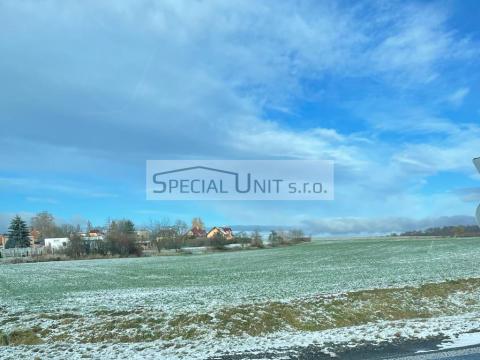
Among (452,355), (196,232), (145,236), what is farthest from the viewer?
(196,232)

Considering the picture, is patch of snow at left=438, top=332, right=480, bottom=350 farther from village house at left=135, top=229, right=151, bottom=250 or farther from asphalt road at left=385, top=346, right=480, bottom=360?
village house at left=135, top=229, right=151, bottom=250

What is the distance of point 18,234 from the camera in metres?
114

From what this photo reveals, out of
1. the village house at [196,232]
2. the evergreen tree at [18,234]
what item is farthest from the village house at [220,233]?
the evergreen tree at [18,234]

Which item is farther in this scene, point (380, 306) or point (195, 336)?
point (380, 306)

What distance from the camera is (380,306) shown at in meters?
14.2

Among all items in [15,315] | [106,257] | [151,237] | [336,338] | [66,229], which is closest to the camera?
[336,338]

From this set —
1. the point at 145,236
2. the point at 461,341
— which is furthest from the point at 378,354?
the point at 145,236

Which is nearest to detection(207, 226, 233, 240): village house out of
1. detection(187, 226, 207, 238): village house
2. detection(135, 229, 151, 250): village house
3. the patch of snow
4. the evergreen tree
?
detection(187, 226, 207, 238): village house

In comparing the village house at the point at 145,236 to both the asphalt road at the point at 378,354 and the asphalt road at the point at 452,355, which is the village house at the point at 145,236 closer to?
the asphalt road at the point at 378,354

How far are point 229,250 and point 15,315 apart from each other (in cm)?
8828

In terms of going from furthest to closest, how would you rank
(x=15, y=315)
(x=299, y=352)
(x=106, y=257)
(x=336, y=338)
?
1. (x=106, y=257)
2. (x=15, y=315)
3. (x=336, y=338)
4. (x=299, y=352)

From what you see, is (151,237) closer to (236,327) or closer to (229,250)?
(229,250)

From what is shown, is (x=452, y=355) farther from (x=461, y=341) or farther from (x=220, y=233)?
(x=220, y=233)

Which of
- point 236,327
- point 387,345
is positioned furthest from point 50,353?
point 387,345
